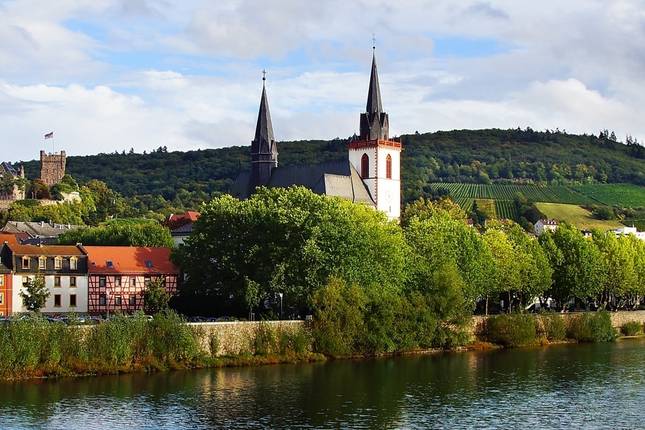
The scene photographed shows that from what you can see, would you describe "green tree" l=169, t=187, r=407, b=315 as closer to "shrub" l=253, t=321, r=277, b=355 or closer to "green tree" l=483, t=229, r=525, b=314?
"shrub" l=253, t=321, r=277, b=355

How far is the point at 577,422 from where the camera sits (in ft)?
162

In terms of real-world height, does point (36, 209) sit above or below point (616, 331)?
above

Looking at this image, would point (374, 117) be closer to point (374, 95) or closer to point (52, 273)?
point (374, 95)

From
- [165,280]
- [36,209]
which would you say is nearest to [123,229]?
[165,280]

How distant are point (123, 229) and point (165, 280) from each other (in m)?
15.5

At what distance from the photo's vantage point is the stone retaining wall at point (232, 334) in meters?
64.4

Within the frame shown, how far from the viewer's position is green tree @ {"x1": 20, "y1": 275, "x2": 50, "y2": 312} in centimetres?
7712

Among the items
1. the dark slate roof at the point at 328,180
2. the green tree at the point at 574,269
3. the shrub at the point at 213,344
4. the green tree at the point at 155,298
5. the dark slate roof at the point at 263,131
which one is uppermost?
the dark slate roof at the point at 263,131

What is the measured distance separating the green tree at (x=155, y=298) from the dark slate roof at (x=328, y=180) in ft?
101

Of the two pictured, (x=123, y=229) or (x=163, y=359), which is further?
(x=123, y=229)

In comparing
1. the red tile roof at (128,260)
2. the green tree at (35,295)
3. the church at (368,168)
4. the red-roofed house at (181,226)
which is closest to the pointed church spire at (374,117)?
the church at (368,168)

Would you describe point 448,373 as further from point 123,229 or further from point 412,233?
point 123,229

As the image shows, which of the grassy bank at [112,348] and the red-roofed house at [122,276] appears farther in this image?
the red-roofed house at [122,276]

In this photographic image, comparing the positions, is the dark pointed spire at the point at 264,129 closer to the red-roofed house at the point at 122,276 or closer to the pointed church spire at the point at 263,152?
the pointed church spire at the point at 263,152
